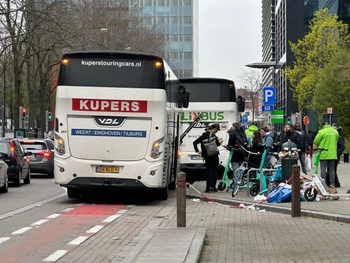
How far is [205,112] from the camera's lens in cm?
2455

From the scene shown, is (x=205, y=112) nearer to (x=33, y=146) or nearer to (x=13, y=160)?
(x=13, y=160)

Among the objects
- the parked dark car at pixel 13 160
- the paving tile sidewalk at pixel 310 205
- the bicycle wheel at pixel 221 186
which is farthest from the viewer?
the parked dark car at pixel 13 160

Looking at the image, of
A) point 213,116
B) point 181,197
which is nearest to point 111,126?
point 181,197

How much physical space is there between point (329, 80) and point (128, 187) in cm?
4218

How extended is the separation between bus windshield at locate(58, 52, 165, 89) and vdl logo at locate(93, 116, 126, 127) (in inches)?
30.7

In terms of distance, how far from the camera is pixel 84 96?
16.7 meters

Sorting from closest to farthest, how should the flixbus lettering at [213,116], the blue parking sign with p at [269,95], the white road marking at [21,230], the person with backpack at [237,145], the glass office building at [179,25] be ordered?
the white road marking at [21,230] → the person with backpack at [237,145] → the flixbus lettering at [213,116] → the blue parking sign with p at [269,95] → the glass office building at [179,25]

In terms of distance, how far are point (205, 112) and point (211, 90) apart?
32.1 inches

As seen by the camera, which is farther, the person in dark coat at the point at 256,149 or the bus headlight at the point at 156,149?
the person in dark coat at the point at 256,149

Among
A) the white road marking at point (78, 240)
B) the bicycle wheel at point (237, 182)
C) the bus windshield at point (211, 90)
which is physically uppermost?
the bus windshield at point (211, 90)

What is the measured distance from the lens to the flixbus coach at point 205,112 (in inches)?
961

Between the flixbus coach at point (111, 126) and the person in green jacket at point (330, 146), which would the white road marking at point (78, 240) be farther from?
the person in green jacket at point (330, 146)

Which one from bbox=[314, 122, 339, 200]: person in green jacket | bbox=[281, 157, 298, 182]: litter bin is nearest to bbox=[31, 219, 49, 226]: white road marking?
bbox=[281, 157, 298, 182]: litter bin

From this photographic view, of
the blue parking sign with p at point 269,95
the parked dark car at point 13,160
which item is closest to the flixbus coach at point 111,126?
the parked dark car at point 13,160
